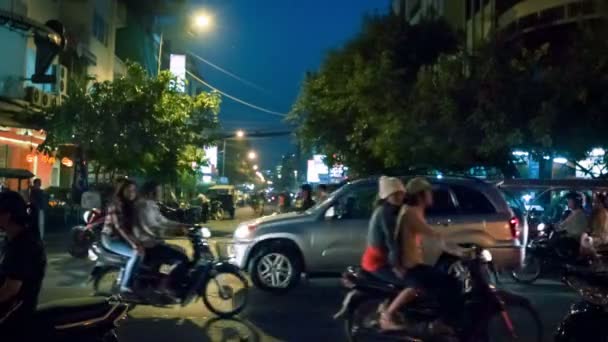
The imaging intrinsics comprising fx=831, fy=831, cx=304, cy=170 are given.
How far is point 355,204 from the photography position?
535 inches

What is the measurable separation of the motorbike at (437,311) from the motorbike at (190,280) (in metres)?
2.59

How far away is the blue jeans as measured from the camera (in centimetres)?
1059

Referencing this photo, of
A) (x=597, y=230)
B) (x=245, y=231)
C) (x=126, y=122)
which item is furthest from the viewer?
(x=126, y=122)

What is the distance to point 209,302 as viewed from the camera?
433 inches

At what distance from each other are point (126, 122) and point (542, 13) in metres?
15.1

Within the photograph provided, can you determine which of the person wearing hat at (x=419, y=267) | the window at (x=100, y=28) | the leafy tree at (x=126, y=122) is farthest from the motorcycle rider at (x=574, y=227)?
the window at (x=100, y=28)

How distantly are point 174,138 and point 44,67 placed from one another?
17.4 feet

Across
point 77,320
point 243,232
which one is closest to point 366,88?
point 243,232

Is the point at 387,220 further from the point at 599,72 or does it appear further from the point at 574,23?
the point at 574,23

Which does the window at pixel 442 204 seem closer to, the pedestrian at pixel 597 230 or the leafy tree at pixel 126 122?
the pedestrian at pixel 597 230

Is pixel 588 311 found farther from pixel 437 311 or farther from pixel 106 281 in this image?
pixel 106 281

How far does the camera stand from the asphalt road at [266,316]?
32.7 ft

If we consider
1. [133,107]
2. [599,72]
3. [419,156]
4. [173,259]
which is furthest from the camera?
[133,107]

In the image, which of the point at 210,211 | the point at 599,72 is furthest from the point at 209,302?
the point at 210,211
